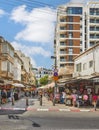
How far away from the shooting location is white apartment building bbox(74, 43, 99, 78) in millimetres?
47438

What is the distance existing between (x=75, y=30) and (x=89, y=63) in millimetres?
68611

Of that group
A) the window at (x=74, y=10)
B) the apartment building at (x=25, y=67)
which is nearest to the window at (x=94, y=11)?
the window at (x=74, y=10)

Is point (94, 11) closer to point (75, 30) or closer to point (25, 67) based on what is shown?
point (75, 30)

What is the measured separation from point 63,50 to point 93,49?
237ft

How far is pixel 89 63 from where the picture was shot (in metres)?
51.8

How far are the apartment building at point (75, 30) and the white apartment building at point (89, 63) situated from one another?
5673 centimetres

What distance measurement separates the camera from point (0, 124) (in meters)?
18.8

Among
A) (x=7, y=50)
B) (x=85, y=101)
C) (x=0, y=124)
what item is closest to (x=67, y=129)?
(x=0, y=124)

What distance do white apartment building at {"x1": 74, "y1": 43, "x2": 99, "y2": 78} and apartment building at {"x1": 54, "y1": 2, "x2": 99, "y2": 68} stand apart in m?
56.7

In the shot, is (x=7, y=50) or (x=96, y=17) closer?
(x=7, y=50)

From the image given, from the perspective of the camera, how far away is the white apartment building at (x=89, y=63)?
1868 inches

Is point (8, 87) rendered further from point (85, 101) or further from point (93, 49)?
point (85, 101)

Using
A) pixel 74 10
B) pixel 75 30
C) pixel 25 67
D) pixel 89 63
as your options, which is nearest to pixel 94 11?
pixel 74 10

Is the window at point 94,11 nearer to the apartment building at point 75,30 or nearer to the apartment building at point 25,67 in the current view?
the apartment building at point 75,30
